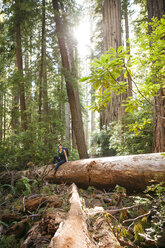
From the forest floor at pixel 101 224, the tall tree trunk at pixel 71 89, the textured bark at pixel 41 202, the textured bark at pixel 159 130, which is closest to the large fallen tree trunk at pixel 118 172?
the forest floor at pixel 101 224

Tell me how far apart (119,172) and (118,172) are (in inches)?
1.0

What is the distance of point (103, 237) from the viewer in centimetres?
175

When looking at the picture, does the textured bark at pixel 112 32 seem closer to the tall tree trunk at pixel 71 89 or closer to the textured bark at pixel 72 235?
the tall tree trunk at pixel 71 89

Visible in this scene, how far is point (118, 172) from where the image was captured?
3.51m

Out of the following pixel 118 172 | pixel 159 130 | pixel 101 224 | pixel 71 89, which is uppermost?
pixel 71 89

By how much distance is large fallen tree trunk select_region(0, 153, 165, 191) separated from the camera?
121 inches

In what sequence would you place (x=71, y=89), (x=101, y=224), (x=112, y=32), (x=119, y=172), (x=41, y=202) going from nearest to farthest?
(x=101, y=224) → (x=41, y=202) → (x=119, y=172) → (x=71, y=89) → (x=112, y=32)

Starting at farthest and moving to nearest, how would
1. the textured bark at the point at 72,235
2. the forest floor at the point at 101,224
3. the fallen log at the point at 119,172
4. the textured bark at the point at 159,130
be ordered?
1. the textured bark at the point at 159,130
2. the fallen log at the point at 119,172
3. the forest floor at the point at 101,224
4. the textured bark at the point at 72,235

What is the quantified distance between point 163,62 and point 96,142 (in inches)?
350

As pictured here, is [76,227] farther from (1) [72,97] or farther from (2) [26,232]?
(1) [72,97]

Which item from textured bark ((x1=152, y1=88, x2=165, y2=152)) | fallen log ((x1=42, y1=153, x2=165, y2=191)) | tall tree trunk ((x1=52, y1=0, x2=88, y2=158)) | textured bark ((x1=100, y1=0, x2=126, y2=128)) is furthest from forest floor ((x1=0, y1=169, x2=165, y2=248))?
textured bark ((x1=100, y1=0, x2=126, y2=128))

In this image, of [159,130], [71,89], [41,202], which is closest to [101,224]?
[41,202]

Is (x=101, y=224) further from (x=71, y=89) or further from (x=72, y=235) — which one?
(x=71, y=89)

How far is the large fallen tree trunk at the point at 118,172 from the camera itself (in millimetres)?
3082
